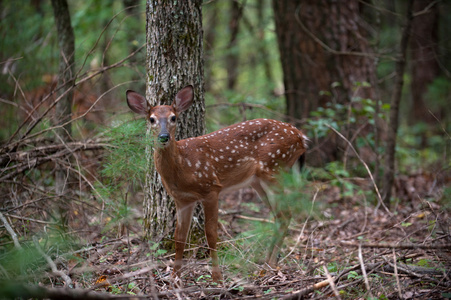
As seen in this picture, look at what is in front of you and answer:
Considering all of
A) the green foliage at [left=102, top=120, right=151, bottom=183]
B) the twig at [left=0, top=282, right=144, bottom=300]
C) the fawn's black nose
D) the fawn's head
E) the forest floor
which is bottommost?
the forest floor

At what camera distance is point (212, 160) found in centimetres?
445

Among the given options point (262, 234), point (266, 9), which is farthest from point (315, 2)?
point (266, 9)

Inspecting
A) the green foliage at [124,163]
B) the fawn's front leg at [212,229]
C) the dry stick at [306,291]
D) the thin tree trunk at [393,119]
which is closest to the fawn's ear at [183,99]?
the green foliage at [124,163]

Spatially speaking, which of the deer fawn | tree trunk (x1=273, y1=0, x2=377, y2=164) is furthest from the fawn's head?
tree trunk (x1=273, y1=0, x2=377, y2=164)

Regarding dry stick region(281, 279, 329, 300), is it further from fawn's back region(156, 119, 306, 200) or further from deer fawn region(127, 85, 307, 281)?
fawn's back region(156, 119, 306, 200)

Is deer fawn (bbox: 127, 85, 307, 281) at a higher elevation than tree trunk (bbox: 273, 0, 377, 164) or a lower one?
lower

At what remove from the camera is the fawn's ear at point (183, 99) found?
4129 millimetres

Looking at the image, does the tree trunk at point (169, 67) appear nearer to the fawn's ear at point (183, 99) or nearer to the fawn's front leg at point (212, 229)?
the fawn's ear at point (183, 99)

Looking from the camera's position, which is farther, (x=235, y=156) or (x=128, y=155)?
(x=235, y=156)

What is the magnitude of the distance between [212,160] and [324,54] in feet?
14.1

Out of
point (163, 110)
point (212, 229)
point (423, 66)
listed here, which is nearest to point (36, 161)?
point (163, 110)

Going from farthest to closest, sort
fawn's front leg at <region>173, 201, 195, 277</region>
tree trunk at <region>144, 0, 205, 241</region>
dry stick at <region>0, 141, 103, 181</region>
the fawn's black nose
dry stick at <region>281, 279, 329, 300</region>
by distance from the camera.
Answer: dry stick at <region>0, 141, 103, 181</region> < tree trunk at <region>144, 0, 205, 241</region> < fawn's front leg at <region>173, 201, 195, 277</region> < the fawn's black nose < dry stick at <region>281, 279, 329, 300</region>

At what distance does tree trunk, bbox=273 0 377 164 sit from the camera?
25.0 ft

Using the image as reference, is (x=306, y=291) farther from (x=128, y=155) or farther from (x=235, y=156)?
(x=128, y=155)
